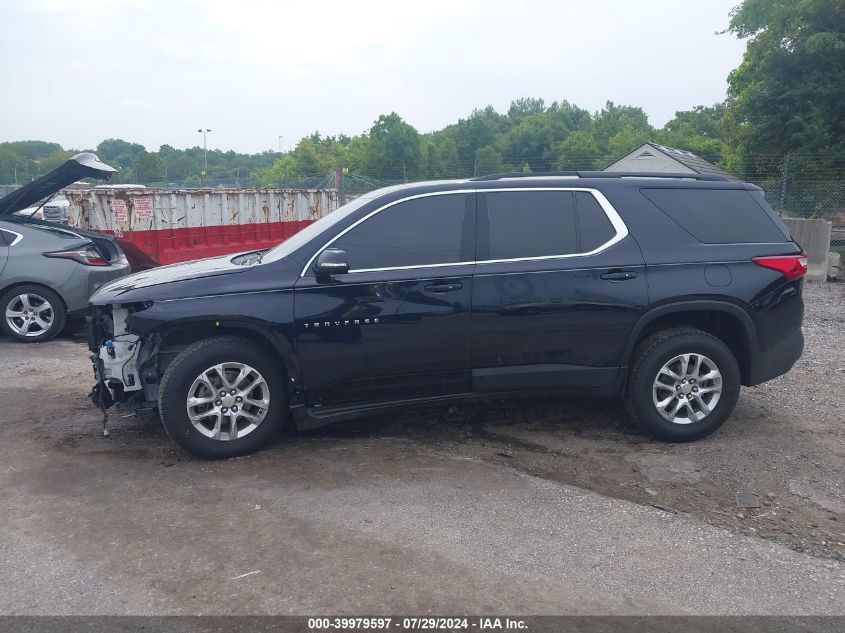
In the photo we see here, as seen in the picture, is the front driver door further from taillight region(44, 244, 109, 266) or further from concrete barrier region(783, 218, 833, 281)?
concrete barrier region(783, 218, 833, 281)

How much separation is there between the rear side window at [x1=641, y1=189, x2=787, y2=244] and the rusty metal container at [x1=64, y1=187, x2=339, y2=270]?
904 centimetres

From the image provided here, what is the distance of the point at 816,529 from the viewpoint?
13.0 ft

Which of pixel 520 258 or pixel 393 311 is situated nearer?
pixel 393 311

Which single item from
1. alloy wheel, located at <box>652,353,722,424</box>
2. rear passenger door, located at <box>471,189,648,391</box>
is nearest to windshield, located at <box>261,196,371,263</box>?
rear passenger door, located at <box>471,189,648,391</box>

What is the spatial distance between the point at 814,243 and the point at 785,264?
883cm

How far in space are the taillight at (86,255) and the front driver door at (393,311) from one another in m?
4.85

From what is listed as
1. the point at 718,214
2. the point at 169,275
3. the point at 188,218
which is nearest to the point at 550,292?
the point at 718,214

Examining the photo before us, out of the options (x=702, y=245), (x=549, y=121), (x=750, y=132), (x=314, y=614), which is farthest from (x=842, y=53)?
(x=549, y=121)

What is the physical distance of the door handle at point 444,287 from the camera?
191 inches

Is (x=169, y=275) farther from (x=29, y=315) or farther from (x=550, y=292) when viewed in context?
(x=29, y=315)

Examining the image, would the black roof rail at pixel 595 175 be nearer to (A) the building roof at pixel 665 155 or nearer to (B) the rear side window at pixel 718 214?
(B) the rear side window at pixel 718 214

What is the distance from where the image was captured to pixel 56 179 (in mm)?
8703

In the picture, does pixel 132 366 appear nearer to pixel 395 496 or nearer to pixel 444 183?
pixel 395 496

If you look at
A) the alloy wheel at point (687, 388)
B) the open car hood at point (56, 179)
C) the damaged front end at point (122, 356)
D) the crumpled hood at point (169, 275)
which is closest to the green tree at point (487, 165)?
the alloy wheel at point (687, 388)
